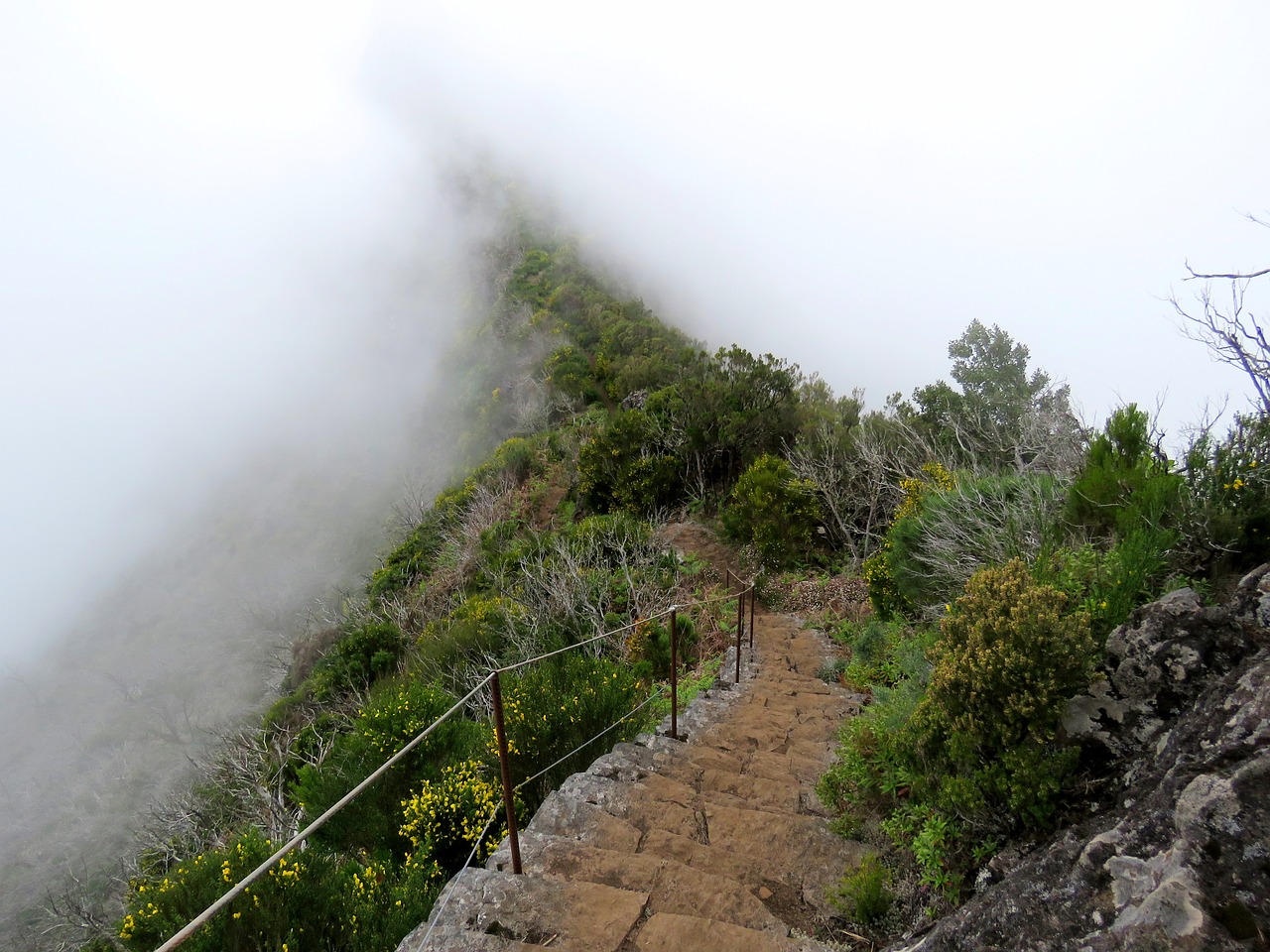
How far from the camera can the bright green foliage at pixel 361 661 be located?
41.4 feet

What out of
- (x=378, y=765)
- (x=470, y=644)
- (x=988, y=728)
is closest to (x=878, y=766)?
(x=988, y=728)

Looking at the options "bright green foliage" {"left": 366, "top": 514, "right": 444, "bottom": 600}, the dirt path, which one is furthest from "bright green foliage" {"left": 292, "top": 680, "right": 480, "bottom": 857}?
"bright green foliage" {"left": 366, "top": 514, "right": 444, "bottom": 600}

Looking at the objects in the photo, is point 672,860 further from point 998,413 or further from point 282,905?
point 998,413

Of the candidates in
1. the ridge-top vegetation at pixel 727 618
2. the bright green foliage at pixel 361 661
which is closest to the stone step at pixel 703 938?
the ridge-top vegetation at pixel 727 618

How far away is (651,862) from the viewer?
11.1ft

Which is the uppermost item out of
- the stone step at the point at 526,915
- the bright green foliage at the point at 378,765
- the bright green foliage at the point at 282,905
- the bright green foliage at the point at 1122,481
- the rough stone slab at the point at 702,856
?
the bright green foliage at the point at 1122,481

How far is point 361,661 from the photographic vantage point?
12.8 m

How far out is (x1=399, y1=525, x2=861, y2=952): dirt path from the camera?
9.11 ft

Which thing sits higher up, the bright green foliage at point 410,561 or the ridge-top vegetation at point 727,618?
the ridge-top vegetation at point 727,618

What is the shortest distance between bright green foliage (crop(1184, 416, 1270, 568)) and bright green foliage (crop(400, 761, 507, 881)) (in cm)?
549

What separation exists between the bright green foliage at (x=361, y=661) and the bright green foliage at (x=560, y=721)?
24.9 feet

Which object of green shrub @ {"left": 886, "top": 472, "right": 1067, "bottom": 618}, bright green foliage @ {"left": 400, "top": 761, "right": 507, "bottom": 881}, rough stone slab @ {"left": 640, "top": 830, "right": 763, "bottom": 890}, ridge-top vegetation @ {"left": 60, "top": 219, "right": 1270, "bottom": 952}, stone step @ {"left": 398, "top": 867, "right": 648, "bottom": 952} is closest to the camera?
stone step @ {"left": 398, "top": 867, "right": 648, "bottom": 952}

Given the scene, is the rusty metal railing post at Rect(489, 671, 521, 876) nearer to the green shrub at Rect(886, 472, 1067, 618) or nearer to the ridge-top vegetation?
the ridge-top vegetation

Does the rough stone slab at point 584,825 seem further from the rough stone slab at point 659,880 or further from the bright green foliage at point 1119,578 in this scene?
the bright green foliage at point 1119,578
